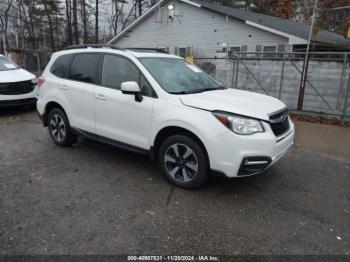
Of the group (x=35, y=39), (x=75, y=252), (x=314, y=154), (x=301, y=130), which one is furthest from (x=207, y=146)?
(x=35, y=39)

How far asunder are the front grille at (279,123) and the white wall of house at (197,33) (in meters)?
14.3

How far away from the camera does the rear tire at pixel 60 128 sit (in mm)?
5275

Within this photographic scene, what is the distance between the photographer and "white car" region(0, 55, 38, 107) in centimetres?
805

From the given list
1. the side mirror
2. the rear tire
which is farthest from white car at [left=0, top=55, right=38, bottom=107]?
the side mirror

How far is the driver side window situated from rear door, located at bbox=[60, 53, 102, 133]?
0.53 feet

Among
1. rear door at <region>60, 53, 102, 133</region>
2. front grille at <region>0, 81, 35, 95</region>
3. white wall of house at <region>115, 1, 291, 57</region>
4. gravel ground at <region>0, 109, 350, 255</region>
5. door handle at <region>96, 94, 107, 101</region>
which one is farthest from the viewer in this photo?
white wall of house at <region>115, 1, 291, 57</region>

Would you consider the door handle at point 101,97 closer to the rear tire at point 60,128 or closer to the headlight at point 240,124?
the rear tire at point 60,128

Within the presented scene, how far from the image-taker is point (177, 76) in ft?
14.4

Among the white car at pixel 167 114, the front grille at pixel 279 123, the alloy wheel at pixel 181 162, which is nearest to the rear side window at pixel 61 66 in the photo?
the white car at pixel 167 114

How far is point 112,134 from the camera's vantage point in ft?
14.6

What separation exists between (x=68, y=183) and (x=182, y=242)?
198cm

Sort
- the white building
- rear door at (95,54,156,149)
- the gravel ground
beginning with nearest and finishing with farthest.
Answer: the gravel ground
rear door at (95,54,156,149)
the white building

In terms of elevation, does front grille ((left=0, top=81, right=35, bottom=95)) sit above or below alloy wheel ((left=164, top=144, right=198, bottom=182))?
above

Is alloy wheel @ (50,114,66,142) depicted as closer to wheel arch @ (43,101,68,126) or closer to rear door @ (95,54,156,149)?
wheel arch @ (43,101,68,126)
